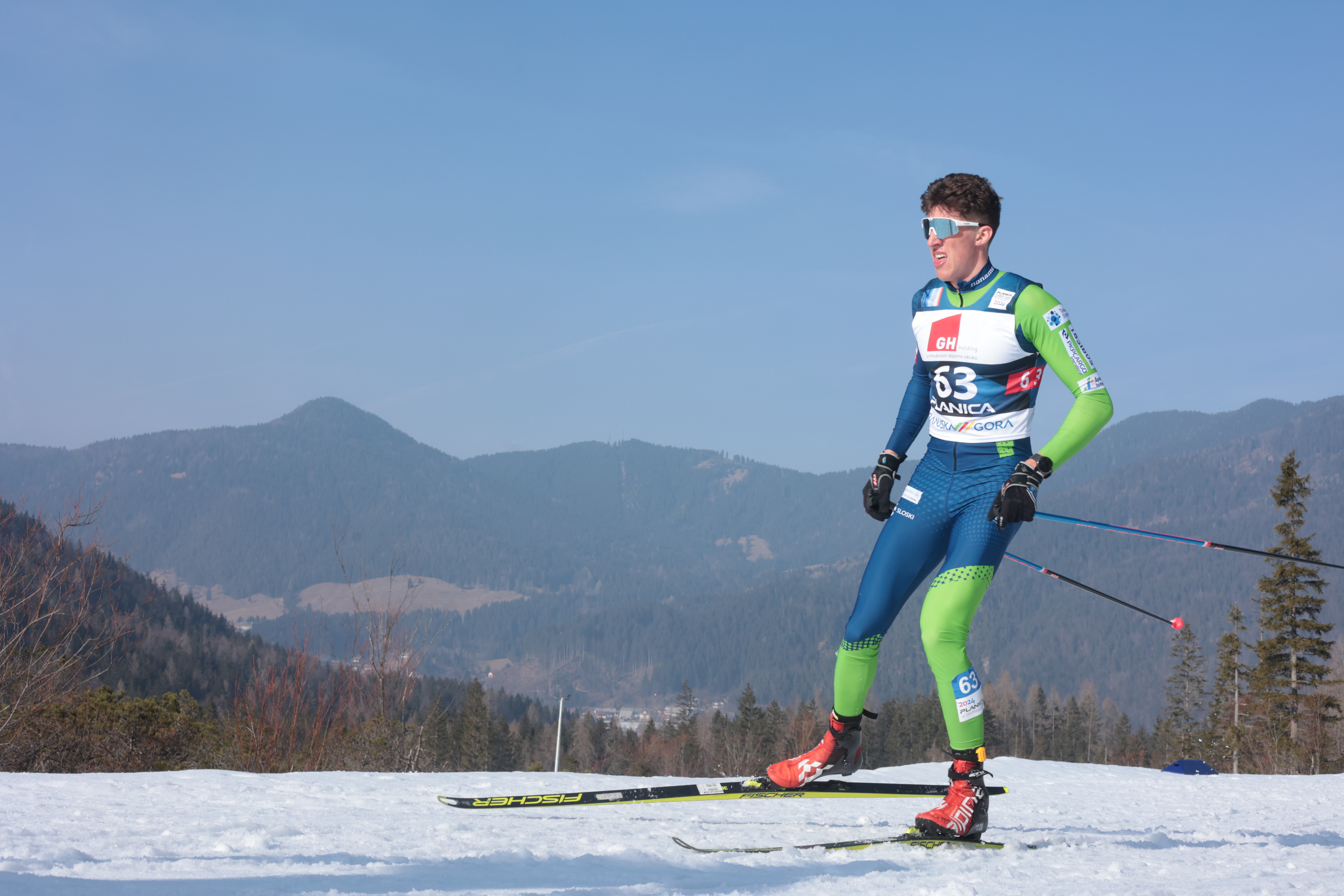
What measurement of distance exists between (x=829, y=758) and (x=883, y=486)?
4.24 ft

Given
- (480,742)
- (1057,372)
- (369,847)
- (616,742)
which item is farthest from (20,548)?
(616,742)

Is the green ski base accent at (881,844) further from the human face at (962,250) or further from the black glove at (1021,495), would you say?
the human face at (962,250)

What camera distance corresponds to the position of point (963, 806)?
12.5 ft

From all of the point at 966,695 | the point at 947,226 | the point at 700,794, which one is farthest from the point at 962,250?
the point at 700,794

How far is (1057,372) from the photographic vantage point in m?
4.04

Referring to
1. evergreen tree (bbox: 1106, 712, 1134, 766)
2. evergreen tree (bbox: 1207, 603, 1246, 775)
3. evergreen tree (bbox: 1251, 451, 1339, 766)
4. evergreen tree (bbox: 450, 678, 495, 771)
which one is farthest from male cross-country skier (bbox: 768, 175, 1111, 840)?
evergreen tree (bbox: 1106, 712, 1134, 766)

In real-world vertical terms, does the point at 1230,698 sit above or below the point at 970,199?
below

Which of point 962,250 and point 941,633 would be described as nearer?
point 941,633

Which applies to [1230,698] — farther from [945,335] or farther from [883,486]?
[945,335]

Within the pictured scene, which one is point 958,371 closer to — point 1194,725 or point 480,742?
point 1194,725

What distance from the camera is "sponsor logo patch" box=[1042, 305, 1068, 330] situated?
3.99 m

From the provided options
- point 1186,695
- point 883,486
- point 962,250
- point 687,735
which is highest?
point 962,250

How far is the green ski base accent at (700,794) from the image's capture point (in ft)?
14.4

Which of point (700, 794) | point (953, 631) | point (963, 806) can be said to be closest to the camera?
point (963, 806)
